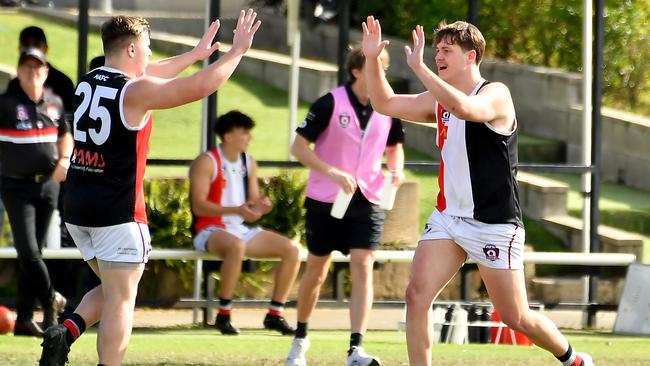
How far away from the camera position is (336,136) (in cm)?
836

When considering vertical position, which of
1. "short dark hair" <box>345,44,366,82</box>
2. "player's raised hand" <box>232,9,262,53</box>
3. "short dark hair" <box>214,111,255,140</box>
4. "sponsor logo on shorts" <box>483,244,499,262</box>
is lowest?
"sponsor logo on shorts" <box>483,244,499,262</box>

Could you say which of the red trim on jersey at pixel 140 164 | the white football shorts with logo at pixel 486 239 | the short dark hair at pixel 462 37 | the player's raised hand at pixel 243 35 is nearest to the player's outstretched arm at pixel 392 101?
the short dark hair at pixel 462 37

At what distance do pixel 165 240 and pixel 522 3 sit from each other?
240 inches

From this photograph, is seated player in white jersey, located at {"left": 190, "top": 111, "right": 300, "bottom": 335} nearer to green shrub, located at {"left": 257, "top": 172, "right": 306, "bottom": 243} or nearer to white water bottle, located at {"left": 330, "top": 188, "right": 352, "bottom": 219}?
green shrub, located at {"left": 257, "top": 172, "right": 306, "bottom": 243}

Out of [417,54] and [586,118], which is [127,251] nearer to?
[417,54]

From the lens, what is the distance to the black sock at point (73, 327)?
6.62m

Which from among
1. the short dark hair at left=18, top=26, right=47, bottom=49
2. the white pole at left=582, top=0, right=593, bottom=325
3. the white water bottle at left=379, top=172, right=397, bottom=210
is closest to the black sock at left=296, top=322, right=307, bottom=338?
the white water bottle at left=379, top=172, right=397, bottom=210

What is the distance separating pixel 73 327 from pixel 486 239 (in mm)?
1986

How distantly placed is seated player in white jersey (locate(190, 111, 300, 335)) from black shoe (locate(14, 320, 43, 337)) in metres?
1.24

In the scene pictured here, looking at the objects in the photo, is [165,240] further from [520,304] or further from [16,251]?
[520,304]

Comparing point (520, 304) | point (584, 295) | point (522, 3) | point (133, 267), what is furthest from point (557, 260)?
point (522, 3)

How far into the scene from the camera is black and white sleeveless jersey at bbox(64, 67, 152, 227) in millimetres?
6250

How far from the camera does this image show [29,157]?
8.79m

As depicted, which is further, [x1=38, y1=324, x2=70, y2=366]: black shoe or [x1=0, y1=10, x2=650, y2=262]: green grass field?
[x1=0, y1=10, x2=650, y2=262]: green grass field
